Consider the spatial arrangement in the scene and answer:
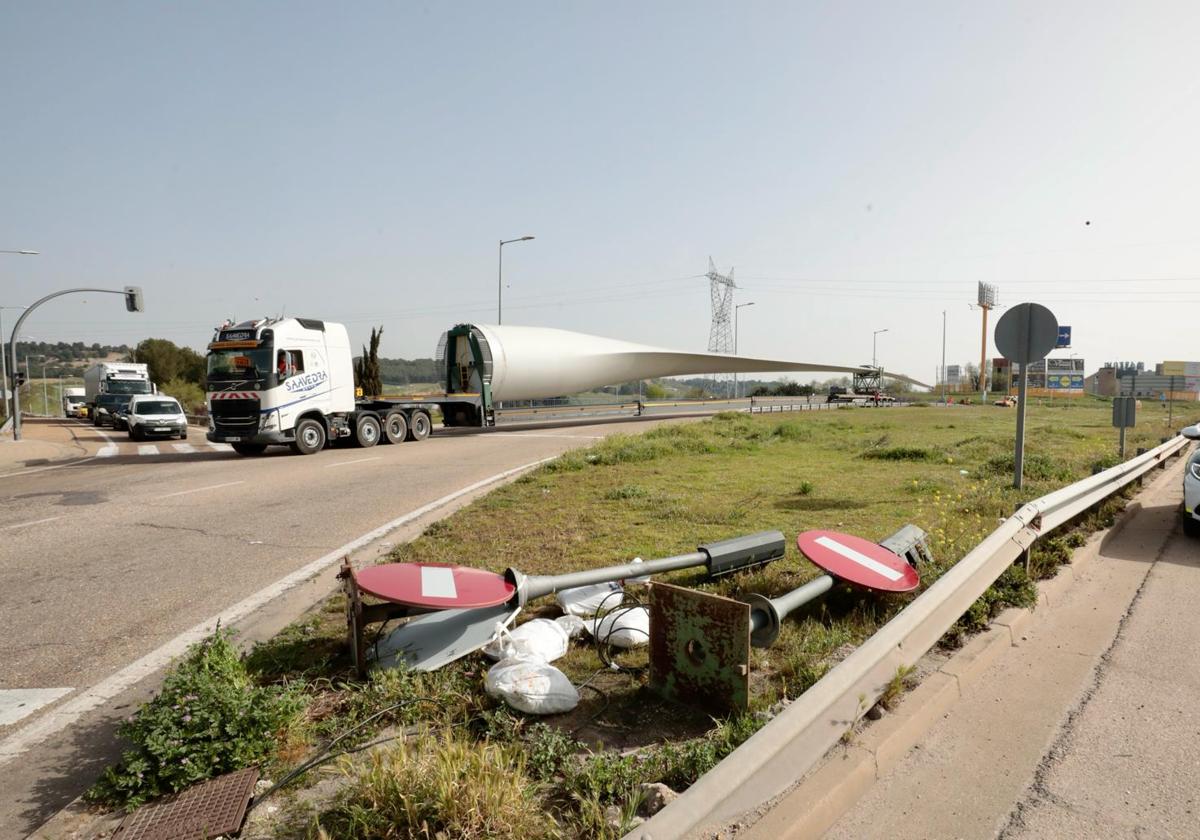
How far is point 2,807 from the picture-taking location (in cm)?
270

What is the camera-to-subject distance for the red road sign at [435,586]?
3.28 m

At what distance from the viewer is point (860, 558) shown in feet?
15.1

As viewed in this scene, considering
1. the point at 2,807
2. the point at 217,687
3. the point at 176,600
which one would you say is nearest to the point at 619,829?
the point at 217,687

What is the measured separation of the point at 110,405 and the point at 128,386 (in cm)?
185

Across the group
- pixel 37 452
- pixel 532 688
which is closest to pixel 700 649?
pixel 532 688

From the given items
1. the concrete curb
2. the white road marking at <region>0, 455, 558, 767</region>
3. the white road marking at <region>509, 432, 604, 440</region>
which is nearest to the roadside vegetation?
the concrete curb

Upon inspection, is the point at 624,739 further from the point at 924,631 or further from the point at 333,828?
the point at 924,631

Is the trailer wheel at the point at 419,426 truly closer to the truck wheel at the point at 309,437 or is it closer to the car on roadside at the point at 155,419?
the truck wheel at the point at 309,437

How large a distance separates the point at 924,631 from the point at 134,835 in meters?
3.47

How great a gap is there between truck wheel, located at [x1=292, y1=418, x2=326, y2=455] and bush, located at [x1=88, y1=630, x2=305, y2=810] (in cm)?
1553

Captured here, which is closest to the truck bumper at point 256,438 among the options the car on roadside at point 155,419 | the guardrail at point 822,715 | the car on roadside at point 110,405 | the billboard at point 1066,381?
the car on roadside at point 155,419

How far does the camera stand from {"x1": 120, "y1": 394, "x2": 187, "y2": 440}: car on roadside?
2486 cm

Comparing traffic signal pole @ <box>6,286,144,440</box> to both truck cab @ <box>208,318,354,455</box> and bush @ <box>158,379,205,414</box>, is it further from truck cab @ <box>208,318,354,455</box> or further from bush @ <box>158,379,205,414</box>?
bush @ <box>158,379,205,414</box>

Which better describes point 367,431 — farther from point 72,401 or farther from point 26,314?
point 72,401
